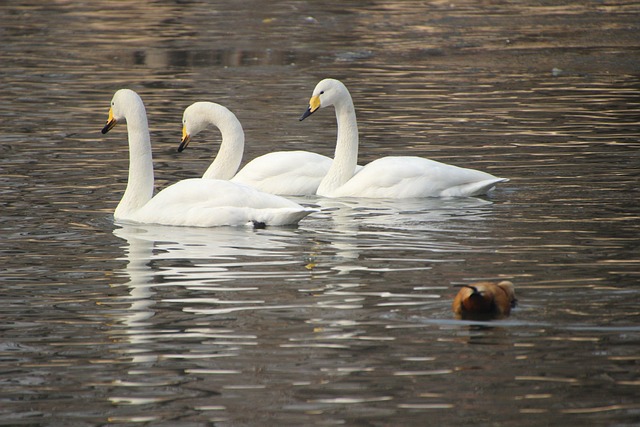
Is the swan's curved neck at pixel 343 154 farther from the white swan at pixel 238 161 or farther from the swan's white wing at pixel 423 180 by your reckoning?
the swan's white wing at pixel 423 180

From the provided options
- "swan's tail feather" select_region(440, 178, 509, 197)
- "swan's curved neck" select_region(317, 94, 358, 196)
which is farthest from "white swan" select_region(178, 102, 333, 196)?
"swan's tail feather" select_region(440, 178, 509, 197)

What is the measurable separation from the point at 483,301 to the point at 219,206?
155 inches

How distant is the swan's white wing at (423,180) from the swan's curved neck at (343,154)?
28.0 inches

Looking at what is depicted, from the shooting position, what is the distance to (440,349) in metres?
6.97

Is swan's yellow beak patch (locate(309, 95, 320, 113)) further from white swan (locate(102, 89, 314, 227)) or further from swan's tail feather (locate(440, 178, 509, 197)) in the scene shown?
white swan (locate(102, 89, 314, 227))

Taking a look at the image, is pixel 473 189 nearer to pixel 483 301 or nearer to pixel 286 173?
pixel 286 173

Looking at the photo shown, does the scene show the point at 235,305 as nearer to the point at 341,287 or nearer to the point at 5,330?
the point at 341,287

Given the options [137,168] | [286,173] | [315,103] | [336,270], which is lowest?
[336,270]

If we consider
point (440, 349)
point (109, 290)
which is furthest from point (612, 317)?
point (109, 290)

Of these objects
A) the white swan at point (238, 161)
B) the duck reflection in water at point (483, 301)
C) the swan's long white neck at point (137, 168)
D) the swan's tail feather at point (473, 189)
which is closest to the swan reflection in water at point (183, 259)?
the swan's long white neck at point (137, 168)

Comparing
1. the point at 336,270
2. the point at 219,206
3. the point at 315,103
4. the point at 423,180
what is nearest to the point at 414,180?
the point at 423,180

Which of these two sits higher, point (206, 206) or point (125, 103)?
point (125, 103)

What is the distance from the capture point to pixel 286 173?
521 inches

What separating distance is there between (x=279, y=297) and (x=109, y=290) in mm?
1185
